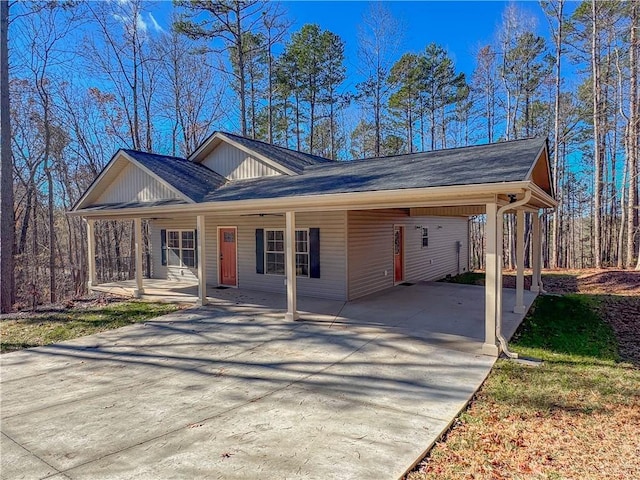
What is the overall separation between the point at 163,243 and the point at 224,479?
11676 mm

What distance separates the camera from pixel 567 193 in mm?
25797

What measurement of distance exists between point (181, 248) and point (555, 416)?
11664 mm

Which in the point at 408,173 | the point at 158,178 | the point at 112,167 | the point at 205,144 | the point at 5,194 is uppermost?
the point at 205,144

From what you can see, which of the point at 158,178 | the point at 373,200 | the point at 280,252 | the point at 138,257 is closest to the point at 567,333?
the point at 373,200

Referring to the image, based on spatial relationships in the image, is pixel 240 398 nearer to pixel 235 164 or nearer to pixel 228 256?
pixel 228 256

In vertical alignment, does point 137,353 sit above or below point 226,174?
below

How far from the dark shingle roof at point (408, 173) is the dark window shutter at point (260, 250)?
1.44 metres

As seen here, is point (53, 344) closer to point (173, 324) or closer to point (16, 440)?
point (173, 324)

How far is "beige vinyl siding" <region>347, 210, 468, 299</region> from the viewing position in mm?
9766

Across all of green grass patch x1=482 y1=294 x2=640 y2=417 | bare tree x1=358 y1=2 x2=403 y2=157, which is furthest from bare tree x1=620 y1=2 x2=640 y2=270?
bare tree x1=358 y1=2 x2=403 y2=157

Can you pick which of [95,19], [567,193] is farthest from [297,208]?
[567,193]

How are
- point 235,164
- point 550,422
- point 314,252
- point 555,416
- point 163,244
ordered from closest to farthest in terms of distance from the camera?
point 550,422, point 555,416, point 314,252, point 235,164, point 163,244

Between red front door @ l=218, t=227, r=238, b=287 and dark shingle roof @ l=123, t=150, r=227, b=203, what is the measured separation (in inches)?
61.7

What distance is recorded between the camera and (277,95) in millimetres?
20922
